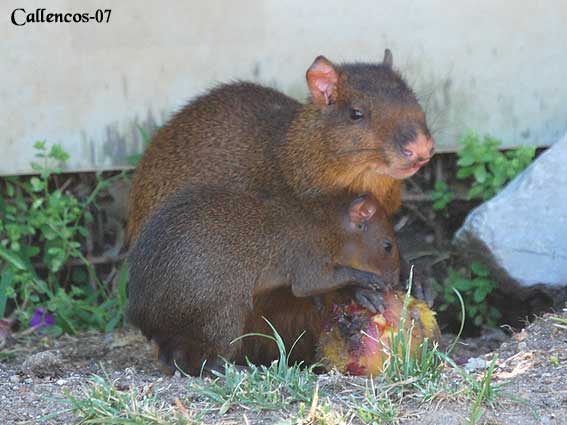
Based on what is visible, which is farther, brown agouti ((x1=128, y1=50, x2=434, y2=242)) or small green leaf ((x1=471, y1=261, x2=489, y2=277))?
small green leaf ((x1=471, y1=261, x2=489, y2=277))

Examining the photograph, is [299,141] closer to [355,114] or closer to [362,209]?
[355,114]

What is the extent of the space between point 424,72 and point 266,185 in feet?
4.56

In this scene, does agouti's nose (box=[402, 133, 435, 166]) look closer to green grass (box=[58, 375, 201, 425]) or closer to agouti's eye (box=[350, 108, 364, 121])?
agouti's eye (box=[350, 108, 364, 121])

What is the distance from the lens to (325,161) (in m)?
5.86

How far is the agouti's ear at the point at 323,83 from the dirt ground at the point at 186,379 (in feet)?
4.63

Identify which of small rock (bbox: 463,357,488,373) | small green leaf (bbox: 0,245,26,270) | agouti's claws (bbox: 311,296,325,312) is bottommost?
small rock (bbox: 463,357,488,373)

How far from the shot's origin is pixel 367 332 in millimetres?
→ 5449

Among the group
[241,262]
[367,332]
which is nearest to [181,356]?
[241,262]

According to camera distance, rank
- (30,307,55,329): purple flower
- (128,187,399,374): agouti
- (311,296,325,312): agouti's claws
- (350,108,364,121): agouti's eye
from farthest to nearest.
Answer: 1. (30,307,55,329): purple flower
2. (311,296,325,312): agouti's claws
3. (350,108,364,121): agouti's eye
4. (128,187,399,374): agouti

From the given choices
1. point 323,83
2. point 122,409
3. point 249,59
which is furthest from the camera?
point 249,59

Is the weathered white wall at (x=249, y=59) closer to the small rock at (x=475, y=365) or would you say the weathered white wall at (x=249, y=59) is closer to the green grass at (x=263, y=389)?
the small rock at (x=475, y=365)

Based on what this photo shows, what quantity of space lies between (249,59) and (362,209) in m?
1.51

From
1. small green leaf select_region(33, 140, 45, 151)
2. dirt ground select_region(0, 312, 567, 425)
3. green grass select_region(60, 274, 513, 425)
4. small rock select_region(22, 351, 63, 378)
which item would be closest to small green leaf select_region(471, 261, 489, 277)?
dirt ground select_region(0, 312, 567, 425)

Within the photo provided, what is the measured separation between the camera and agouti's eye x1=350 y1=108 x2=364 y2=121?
5781mm
